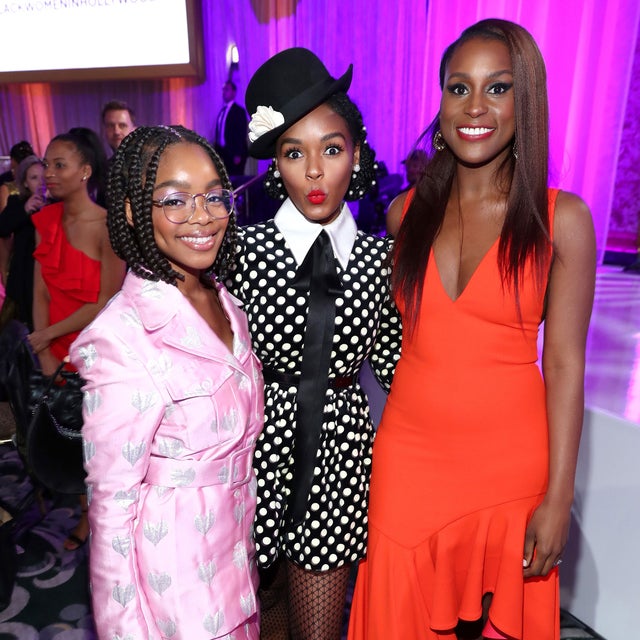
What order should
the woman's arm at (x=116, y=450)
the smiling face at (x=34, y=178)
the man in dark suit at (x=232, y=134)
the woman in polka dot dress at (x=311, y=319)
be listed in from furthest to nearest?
the man in dark suit at (x=232, y=134) < the smiling face at (x=34, y=178) < the woman in polka dot dress at (x=311, y=319) < the woman's arm at (x=116, y=450)

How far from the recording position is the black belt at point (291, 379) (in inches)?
55.1

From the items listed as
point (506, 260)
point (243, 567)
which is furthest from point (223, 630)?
point (506, 260)

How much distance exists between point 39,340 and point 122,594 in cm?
168

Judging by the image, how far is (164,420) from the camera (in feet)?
3.59

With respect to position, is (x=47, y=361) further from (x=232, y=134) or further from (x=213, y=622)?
(x=232, y=134)

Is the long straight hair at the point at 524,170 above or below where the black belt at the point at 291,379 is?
above

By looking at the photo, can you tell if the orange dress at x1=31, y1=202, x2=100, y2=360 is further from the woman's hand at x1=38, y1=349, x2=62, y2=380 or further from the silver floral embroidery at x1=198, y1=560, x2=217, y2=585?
the silver floral embroidery at x1=198, y1=560, x2=217, y2=585

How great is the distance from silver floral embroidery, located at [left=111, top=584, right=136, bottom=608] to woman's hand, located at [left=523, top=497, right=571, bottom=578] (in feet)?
2.68

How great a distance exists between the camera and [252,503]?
1285 millimetres

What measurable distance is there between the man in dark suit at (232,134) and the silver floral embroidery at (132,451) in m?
6.92

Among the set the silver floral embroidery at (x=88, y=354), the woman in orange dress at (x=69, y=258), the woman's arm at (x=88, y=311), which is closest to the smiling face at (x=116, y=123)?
the woman in orange dress at (x=69, y=258)

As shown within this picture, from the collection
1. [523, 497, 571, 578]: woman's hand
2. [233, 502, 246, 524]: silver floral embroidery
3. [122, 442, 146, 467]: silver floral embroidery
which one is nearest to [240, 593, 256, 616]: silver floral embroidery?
[233, 502, 246, 524]: silver floral embroidery

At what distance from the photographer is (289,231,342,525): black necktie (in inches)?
53.2

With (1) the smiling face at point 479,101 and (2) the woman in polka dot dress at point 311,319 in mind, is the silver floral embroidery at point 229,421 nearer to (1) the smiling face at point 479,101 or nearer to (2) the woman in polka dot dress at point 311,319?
(2) the woman in polka dot dress at point 311,319
